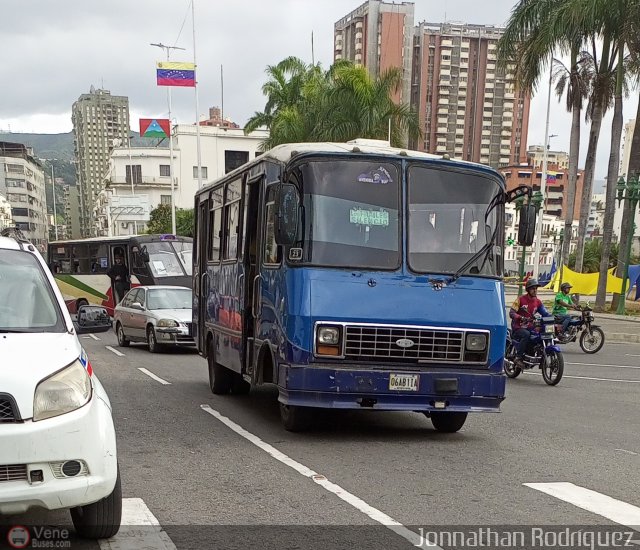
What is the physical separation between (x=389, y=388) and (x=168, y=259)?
862 inches

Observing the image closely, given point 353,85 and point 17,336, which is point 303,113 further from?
point 17,336

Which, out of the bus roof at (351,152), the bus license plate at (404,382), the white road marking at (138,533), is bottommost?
the white road marking at (138,533)

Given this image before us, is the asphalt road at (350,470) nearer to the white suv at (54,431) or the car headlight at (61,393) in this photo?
the white suv at (54,431)

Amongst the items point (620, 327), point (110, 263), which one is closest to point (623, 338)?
point (620, 327)

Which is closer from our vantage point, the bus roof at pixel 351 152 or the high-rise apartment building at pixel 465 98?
the bus roof at pixel 351 152

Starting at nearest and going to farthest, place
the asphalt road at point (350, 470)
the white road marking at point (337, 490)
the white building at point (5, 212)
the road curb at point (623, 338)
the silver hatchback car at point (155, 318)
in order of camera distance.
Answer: the white road marking at point (337, 490) < the asphalt road at point (350, 470) < the silver hatchback car at point (155, 318) < the road curb at point (623, 338) < the white building at point (5, 212)

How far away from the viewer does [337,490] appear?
605 centimetres

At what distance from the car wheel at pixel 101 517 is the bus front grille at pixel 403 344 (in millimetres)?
3376

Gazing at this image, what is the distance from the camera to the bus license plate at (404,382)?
7707mm

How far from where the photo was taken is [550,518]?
5.39 meters

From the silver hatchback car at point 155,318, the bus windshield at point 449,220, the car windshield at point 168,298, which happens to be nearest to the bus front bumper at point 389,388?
the bus windshield at point 449,220

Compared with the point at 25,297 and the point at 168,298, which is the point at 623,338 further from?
the point at 25,297

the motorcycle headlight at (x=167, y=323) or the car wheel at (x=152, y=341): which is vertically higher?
the motorcycle headlight at (x=167, y=323)

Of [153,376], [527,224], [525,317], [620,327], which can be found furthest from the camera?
[620,327]
